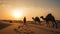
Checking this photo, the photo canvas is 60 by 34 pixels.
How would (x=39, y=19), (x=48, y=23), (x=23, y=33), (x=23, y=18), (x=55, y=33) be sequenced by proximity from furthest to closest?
1. (x=39, y=19)
2. (x=23, y=18)
3. (x=48, y=23)
4. (x=55, y=33)
5. (x=23, y=33)

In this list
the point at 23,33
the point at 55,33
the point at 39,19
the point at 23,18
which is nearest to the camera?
the point at 23,33

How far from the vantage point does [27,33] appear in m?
6.09

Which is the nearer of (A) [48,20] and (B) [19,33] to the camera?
(B) [19,33]

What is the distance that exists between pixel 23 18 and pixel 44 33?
440 centimetres

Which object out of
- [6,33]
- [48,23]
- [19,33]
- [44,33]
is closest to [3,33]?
[6,33]

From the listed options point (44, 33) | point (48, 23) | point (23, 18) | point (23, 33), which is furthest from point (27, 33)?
point (23, 18)

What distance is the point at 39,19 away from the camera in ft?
40.0

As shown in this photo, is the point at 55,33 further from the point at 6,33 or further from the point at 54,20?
A: the point at 54,20

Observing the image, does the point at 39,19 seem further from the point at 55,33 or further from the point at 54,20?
the point at 55,33

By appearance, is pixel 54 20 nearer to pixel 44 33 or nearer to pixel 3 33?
pixel 44 33

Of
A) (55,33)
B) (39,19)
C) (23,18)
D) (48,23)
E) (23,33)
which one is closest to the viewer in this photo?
(23,33)

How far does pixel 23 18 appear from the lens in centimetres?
1077

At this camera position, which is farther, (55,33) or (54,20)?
(54,20)

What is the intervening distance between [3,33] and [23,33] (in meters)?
0.74
